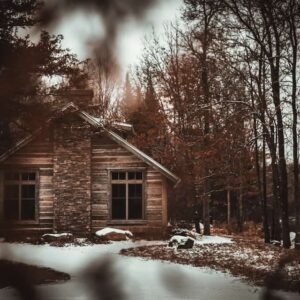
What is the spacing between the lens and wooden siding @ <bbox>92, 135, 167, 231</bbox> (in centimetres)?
1950

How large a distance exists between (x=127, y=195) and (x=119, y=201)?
1.39 feet

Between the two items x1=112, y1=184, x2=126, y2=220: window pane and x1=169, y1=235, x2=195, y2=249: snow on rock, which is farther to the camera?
x1=112, y1=184, x2=126, y2=220: window pane

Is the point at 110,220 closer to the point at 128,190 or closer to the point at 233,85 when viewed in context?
the point at 128,190

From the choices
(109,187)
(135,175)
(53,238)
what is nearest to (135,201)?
(135,175)

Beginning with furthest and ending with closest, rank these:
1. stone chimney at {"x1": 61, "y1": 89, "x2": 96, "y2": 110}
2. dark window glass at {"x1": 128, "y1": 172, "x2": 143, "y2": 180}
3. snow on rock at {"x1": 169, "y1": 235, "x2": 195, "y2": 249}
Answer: dark window glass at {"x1": 128, "y1": 172, "x2": 143, "y2": 180}, snow on rock at {"x1": 169, "y1": 235, "x2": 195, "y2": 249}, stone chimney at {"x1": 61, "y1": 89, "x2": 96, "y2": 110}

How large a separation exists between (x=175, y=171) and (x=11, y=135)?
2389cm

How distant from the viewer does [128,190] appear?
1988 cm

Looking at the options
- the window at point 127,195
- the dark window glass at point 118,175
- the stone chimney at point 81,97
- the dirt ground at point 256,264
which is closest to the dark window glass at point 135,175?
the window at point 127,195

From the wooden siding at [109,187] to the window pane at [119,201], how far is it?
25cm

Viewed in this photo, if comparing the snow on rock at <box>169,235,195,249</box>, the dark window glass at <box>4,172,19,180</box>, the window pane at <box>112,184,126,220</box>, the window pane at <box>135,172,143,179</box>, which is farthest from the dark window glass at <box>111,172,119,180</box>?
the dark window glass at <box>4,172,19,180</box>

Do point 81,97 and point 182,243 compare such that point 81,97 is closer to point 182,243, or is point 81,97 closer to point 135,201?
point 182,243

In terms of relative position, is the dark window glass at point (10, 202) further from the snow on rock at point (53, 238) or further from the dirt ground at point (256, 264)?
the snow on rock at point (53, 238)

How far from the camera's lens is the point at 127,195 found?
1967 cm

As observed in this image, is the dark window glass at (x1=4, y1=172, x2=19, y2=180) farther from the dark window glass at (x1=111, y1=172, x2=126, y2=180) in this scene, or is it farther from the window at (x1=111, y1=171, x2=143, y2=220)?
the dark window glass at (x1=111, y1=172, x2=126, y2=180)
